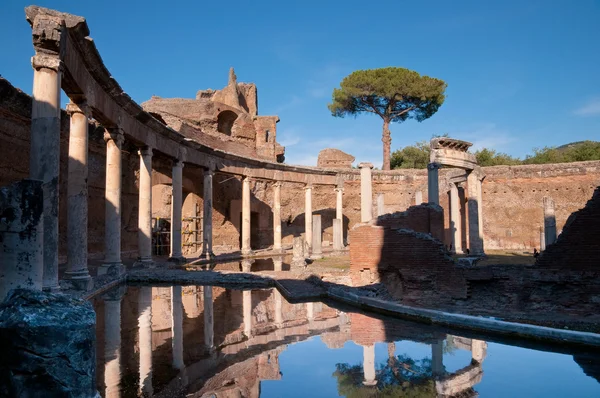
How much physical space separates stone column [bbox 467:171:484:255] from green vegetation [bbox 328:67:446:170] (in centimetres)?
1554

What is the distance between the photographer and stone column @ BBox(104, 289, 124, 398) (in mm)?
4055

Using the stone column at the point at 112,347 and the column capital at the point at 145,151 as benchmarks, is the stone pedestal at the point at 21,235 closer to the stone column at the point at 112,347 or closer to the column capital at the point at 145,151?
the stone column at the point at 112,347

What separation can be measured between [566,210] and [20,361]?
90.0 ft

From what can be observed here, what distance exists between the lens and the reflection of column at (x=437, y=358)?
4672mm

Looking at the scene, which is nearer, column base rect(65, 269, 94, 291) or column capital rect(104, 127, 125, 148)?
column base rect(65, 269, 94, 291)

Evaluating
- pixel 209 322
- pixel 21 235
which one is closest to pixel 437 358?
pixel 209 322

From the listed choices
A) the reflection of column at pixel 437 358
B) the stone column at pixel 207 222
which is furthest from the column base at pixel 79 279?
the stone column at pixel 207 222

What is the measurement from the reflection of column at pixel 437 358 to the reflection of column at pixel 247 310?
2.46 metres

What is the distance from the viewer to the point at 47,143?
23.1 feet

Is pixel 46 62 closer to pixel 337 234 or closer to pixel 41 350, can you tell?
pixel 41 350

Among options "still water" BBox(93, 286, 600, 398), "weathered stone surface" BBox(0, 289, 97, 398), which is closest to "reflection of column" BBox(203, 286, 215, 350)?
"still water" BBox(93, 286, 600, 398)

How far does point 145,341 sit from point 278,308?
305 centimetres

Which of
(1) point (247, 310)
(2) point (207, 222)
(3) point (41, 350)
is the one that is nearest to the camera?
(3) point (41, 350)

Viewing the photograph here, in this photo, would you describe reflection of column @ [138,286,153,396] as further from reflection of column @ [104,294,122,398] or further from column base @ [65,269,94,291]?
column base @ [65,269,94,291]
